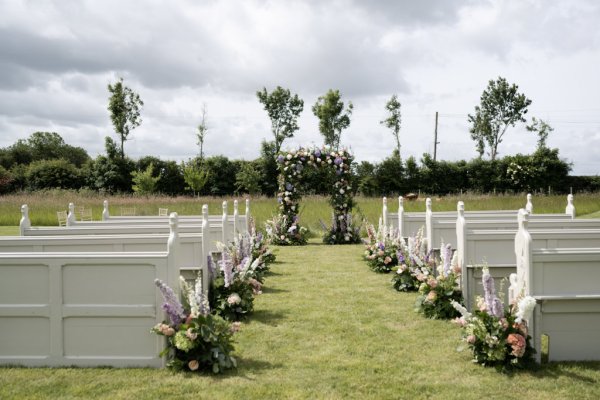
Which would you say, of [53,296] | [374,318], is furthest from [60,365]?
[374,318]

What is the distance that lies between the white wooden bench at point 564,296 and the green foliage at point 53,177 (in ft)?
117

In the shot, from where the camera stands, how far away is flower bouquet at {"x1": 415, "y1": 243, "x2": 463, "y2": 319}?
671cm

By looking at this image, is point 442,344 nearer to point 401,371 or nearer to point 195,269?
point 401,371

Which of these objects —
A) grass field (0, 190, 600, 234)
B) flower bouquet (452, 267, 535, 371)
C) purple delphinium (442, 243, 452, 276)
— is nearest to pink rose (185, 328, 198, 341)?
flower bouquet (452, 267, 535, 371)

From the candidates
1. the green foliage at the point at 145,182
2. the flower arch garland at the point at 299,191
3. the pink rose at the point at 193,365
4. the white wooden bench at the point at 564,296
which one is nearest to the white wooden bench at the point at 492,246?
the white wooden bench at the point at 564,296

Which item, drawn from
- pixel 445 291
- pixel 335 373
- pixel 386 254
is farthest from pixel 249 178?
pixel 335 373

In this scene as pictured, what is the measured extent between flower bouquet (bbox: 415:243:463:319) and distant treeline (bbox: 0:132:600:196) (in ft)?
73.6

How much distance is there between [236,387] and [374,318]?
2.71 m

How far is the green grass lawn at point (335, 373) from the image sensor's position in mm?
4422

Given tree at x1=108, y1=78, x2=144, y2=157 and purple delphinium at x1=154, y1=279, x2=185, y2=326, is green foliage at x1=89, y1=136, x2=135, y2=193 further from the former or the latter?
purple delphinium at x1=154, y1=279, x2=185, y2=326

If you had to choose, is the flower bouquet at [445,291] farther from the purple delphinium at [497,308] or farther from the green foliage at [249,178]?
the green foliage at [249,178]

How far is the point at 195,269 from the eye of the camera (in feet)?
23.1

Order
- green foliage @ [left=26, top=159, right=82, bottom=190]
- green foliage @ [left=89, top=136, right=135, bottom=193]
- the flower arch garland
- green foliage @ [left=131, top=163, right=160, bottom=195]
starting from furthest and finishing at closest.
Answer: green foliage @ [left=26, top=159, right=82, bottom=190], green foliage @ [left=89, top=136, right=135, bottom=193], green foliage @ [left=131, top=163, right=160, bottom=195], the flower arch garland

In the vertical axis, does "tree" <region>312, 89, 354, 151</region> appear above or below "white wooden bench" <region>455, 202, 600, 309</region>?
above
